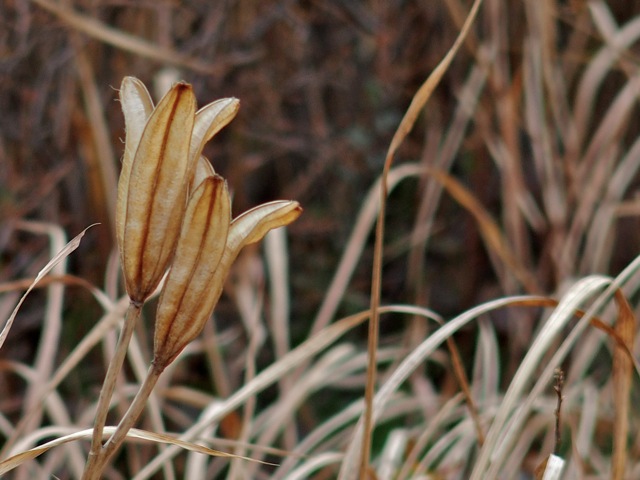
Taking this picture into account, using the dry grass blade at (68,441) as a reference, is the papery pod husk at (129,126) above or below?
above

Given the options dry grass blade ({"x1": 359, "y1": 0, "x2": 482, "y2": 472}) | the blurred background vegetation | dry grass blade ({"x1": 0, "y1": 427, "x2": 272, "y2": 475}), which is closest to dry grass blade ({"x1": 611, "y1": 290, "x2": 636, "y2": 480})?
dry grass blade ({"x1": 359, "y1": 0, "x2": 482, "y2": 472})

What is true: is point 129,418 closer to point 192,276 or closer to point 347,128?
point 192,276

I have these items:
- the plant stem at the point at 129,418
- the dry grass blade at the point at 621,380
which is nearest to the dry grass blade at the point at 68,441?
the plant stem at the point at 129,418

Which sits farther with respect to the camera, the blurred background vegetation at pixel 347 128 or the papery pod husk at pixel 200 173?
the blurred background vegetation at pixel 347 128

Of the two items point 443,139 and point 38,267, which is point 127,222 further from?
point 443,139

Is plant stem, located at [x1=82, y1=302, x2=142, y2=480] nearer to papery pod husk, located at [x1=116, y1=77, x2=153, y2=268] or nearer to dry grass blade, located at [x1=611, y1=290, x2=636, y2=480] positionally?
papery pod husk, located at [x1=116, y1=77, x2=153, y2=268]

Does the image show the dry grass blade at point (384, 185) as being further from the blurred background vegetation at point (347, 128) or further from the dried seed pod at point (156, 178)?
the blurred background vegetation at point (347, 128)
